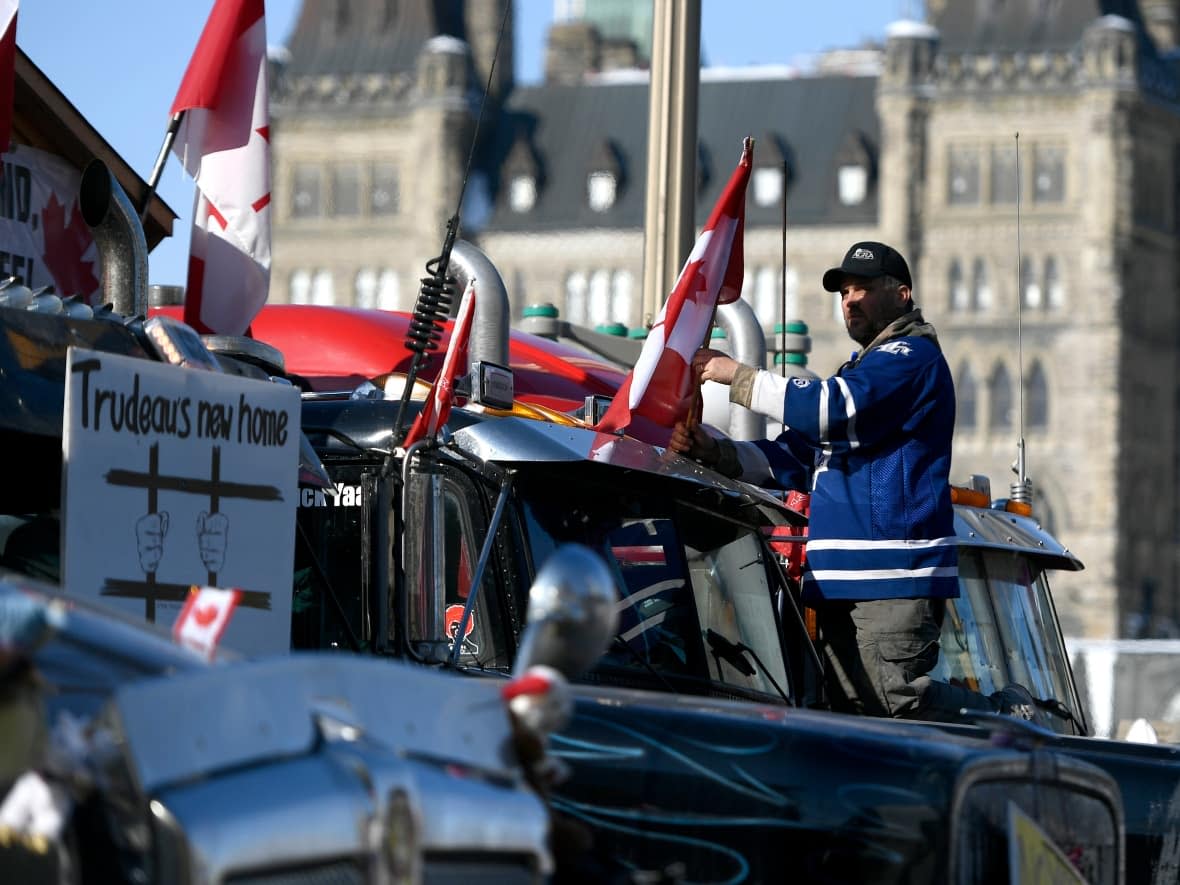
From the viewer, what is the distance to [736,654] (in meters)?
6.59

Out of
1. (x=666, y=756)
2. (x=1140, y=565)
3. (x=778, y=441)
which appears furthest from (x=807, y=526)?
(x=1140, y=565)

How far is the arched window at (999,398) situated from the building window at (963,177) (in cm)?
573

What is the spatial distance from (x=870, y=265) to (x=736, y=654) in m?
1.08

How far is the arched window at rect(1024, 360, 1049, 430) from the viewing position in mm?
82375

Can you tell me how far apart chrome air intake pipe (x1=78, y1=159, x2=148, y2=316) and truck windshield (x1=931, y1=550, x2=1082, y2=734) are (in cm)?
280

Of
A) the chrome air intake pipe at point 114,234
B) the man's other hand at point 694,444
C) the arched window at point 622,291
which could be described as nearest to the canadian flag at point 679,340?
the man's other hand at point 694,444

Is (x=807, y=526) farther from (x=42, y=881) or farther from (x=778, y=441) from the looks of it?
(x=42, y=881)

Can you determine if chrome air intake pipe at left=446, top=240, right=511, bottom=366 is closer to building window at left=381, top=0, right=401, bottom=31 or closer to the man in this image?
the man

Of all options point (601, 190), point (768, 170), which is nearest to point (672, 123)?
point (601, 190)

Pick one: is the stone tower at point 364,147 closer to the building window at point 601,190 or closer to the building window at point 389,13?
the building window at point 389,13

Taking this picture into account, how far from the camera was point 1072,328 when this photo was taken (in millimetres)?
82188

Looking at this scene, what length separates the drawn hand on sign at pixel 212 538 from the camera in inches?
209

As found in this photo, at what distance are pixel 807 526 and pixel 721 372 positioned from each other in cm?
98

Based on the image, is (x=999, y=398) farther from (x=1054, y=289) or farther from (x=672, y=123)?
(x=672, y=123)
